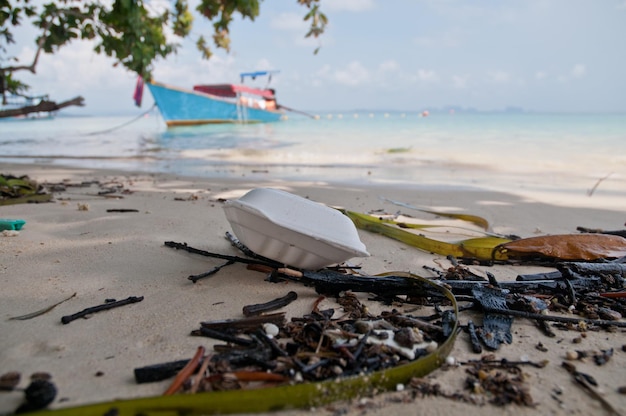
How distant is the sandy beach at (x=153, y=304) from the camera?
147 centimetres

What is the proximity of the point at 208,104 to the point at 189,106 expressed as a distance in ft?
4.33

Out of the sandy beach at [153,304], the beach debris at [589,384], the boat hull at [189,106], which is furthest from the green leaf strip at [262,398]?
the boat hull at [189,106]

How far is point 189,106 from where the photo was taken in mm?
31484

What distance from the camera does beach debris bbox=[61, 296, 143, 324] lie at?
192 centimetres

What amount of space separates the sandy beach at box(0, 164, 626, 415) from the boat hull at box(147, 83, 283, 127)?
2827cm

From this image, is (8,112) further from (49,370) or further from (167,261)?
(49,370)

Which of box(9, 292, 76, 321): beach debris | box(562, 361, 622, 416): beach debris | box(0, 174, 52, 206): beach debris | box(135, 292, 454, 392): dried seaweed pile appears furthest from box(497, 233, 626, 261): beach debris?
box(0, 174, 52, 206): beach debris

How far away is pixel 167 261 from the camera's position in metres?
2.72

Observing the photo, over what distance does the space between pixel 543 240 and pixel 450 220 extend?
1515mm

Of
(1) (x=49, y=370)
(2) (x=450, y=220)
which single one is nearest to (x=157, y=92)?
(2) (x=450, y=220)

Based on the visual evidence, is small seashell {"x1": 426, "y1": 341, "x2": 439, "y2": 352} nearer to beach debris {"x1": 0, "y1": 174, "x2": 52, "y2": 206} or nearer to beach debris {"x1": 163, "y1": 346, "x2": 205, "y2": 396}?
beach debris {"x1": 163, "y1": 346, "x2": 205, "y2": 396}

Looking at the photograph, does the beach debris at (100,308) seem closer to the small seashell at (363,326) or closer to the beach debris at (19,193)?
the small seashell at (363,326)

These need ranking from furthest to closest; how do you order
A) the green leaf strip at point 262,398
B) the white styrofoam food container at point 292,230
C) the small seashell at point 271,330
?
the white styrofoam food container at point 292,230 → the small seashell at point 271,330 → the green leaf strip at point 262,398

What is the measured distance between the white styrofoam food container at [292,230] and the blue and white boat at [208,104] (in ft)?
98.6
